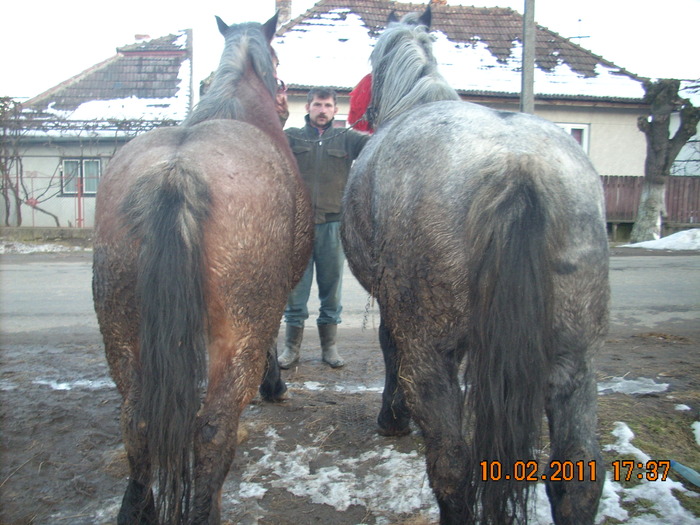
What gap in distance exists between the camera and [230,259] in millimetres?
2469

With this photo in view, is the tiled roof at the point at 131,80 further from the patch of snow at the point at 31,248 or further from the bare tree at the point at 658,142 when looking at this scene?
the bare tree at the point at 658,142

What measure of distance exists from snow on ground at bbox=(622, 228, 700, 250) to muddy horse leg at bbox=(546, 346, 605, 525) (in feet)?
44.9

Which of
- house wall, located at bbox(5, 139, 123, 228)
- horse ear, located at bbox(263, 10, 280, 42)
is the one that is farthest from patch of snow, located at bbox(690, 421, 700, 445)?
house wall, located at bbox(5, 139, 123, 228)

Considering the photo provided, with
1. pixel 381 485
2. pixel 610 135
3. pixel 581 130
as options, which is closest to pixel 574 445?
A: pixel 381 485

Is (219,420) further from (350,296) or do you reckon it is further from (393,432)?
(350,296)

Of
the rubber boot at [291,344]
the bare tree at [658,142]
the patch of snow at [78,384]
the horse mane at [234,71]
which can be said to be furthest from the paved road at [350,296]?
the bare tree at [658,142]

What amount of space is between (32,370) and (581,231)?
463cm

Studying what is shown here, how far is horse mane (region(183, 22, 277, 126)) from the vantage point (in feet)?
11.1

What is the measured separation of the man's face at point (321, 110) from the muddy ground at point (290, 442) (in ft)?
7.15

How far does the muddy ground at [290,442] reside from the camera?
2930 mm

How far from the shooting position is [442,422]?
2.38m

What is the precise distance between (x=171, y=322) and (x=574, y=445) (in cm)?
165

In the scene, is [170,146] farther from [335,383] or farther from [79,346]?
[79,346]
